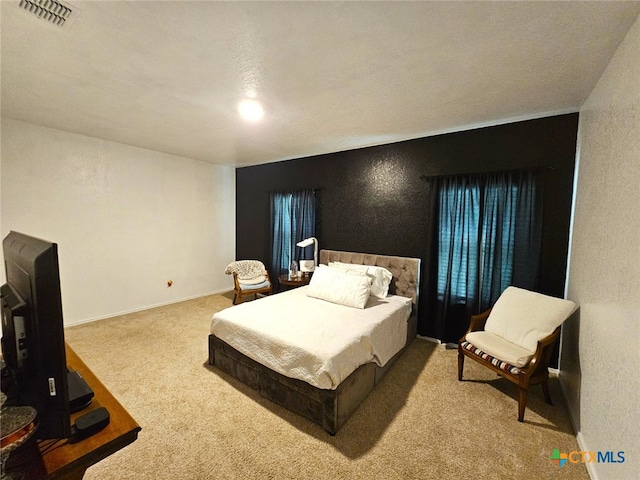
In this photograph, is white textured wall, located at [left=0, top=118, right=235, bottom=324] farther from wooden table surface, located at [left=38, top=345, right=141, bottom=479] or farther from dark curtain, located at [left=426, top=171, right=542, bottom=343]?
dark curtain, located at [left=426, top=171, right=542, bottom=343]

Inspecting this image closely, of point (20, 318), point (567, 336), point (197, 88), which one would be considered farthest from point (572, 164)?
point (20, 318)

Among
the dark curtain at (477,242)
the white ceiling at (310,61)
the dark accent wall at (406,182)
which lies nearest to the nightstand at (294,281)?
the dark accent wall at (406,182)

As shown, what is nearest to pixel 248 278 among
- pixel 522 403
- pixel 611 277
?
pixel 522 403

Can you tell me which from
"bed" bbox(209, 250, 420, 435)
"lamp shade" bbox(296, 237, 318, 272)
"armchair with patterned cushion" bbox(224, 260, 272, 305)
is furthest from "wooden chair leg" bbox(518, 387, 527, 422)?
"armchair with patterned cushion" bbox(224, 260, 272, 305)

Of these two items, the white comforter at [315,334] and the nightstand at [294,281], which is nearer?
the white comforter at [315,334]

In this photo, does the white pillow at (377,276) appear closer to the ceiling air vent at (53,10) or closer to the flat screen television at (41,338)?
the flat screen television at (41,338)

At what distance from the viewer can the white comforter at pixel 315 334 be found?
195 centimetres

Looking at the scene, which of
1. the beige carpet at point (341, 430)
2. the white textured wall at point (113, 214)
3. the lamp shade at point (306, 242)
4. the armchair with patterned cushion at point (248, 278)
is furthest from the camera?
the armchair with patterned cushion at point (248, 278)

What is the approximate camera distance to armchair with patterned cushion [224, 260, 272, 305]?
418 centimetres

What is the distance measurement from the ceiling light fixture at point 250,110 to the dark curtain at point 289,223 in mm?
1674

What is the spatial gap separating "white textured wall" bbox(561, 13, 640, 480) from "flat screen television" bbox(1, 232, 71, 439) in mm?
2195

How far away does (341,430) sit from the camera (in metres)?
1.90

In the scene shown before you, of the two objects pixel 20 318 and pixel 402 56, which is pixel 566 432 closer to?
pixel 402 56

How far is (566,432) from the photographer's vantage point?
189cm
